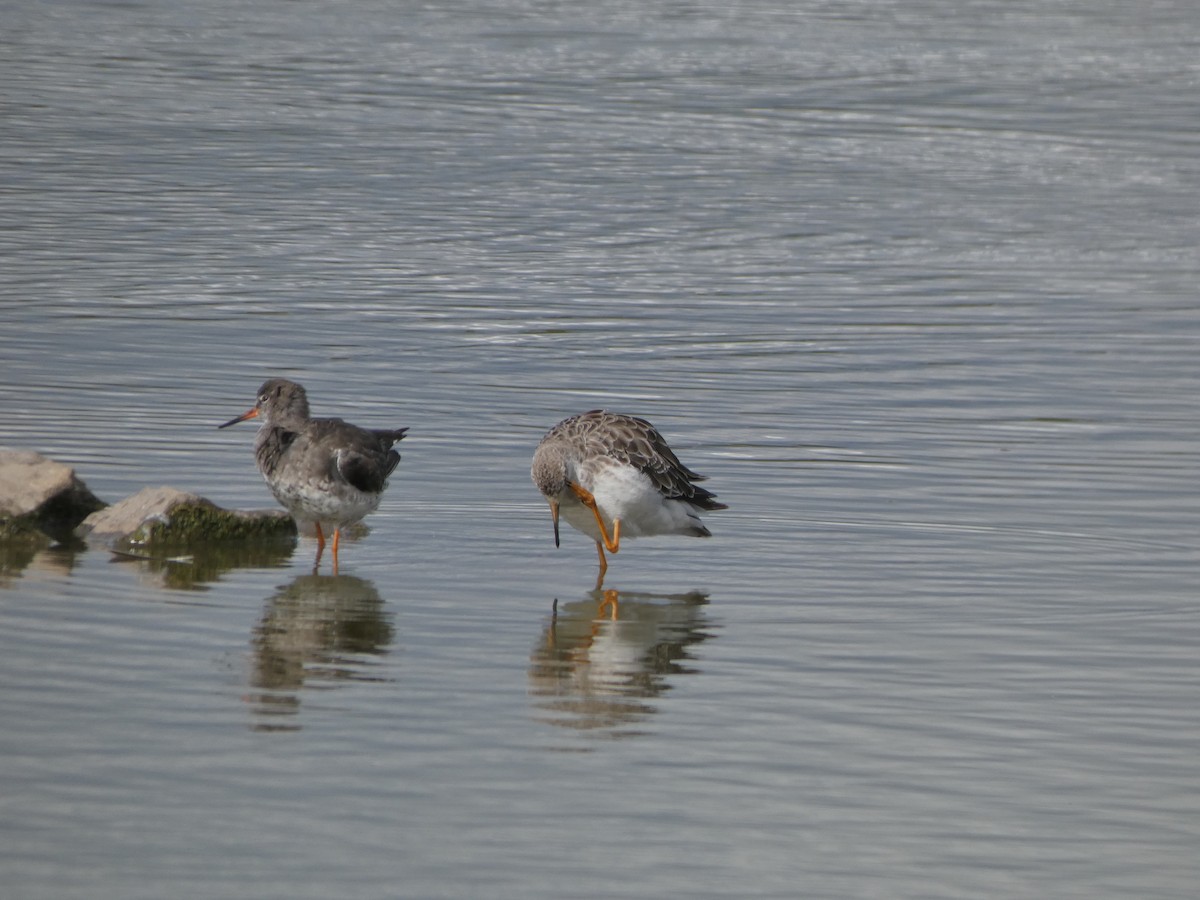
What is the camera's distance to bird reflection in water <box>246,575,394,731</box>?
8.30 m

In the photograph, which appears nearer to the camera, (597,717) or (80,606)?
(597,717)

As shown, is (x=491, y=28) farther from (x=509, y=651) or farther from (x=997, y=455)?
(x=509, y=651)

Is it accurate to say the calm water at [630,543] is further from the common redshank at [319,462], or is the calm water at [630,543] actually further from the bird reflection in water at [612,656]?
the common redshank at [319,462]

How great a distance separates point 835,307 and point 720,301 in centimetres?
99

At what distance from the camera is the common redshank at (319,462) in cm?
1074

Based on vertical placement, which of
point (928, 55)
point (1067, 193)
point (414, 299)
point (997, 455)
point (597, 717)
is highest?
point (928, 55)

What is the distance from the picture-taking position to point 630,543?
11.8 meters

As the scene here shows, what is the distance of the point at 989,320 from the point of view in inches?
690

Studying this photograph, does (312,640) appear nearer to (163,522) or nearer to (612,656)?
(612,656)

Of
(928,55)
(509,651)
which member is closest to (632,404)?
(509,651)

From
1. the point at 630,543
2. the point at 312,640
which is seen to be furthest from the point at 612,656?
the point at 630,543

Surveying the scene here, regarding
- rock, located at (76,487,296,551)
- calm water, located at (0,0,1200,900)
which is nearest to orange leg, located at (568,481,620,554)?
calm water, located at (0,0,1200,900)

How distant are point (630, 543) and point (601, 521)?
3.19 ft

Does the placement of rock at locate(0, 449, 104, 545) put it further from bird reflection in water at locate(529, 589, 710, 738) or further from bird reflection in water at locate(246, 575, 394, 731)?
bird reflection in water at locate(529, 589, 710, 738)
